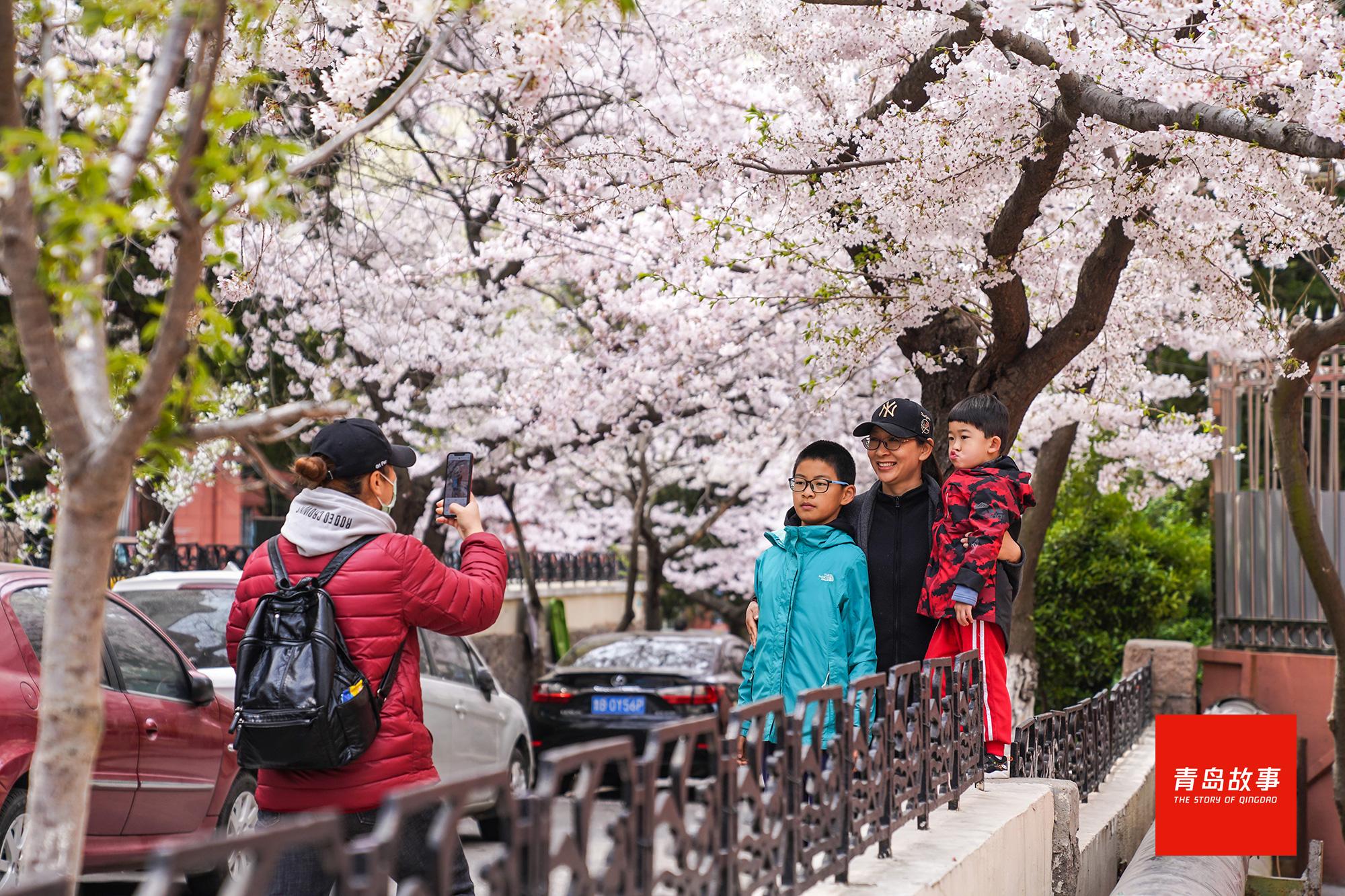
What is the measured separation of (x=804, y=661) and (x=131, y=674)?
3394mm

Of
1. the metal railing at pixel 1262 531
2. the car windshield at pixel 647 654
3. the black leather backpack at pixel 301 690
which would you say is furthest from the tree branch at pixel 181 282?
the car windshield at pixel 647 654

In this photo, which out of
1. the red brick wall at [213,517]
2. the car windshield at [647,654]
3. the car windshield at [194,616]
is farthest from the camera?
the red brick wall at [213,517]

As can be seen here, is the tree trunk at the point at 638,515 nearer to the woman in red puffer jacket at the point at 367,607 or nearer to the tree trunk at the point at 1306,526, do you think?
the tree trunk at the point at 1306,526

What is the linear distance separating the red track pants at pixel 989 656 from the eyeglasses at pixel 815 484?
71 centimetres

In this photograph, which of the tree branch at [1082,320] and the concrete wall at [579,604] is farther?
the concrete wall at [579,604]

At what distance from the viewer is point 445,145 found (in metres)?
13.0

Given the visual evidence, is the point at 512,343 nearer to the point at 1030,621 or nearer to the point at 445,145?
the point at 445,145

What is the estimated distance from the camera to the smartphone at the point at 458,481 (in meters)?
4.13

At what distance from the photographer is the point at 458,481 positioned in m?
4.17

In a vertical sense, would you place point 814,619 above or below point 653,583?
above

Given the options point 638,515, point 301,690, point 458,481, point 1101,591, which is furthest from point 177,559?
point 301,690

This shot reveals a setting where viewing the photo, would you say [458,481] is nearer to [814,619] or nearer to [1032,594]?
[814,619]

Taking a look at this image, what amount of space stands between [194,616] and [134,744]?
6.21ft

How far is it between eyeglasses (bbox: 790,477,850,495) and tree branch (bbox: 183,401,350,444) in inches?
97.6
